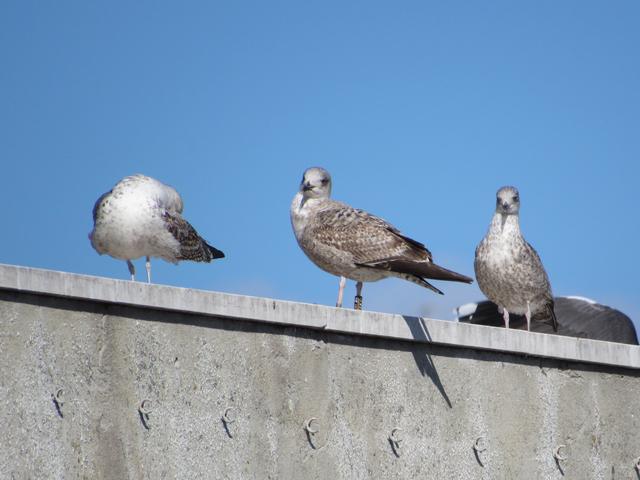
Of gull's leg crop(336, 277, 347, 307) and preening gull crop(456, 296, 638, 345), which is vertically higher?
gull's leg crop(336, 277, 347, 307)

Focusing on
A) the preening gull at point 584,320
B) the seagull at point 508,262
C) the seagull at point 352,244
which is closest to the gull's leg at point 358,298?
the seagull at point 352,244

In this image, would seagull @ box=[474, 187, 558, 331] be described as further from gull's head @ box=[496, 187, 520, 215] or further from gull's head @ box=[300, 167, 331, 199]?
gull's head @ box=[300, 167, 331, 199]

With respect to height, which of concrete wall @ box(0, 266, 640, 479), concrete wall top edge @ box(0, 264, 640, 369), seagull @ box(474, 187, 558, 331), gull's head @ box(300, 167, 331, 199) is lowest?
concrete wall @ box(0, 266, 640, 479)

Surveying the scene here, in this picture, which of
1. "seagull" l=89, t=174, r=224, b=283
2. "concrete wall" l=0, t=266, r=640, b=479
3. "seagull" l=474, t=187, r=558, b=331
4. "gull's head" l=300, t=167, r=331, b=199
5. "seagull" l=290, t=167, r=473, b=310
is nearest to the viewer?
"concrete wall" l=0, t=266, r=640, b=479

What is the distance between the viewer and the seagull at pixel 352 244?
448 inches

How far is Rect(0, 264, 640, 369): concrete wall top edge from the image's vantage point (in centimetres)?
877

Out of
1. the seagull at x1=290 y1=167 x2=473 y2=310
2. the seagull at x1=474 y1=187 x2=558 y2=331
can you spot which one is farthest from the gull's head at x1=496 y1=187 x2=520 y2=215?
the seagull at x1=290 y1=167 x2=473 y2=310

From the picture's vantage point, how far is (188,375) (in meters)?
9.38

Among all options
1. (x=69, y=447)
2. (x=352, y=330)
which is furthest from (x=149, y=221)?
(x=69, y=447)

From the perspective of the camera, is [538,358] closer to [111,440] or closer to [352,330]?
[352,330]

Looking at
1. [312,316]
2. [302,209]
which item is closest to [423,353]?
[312,316]

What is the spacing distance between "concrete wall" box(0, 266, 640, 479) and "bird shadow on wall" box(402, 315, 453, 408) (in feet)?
0.05

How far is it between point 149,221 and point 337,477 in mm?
3392

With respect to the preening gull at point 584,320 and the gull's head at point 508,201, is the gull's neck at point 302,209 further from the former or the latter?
the preening gull at point 584,320
